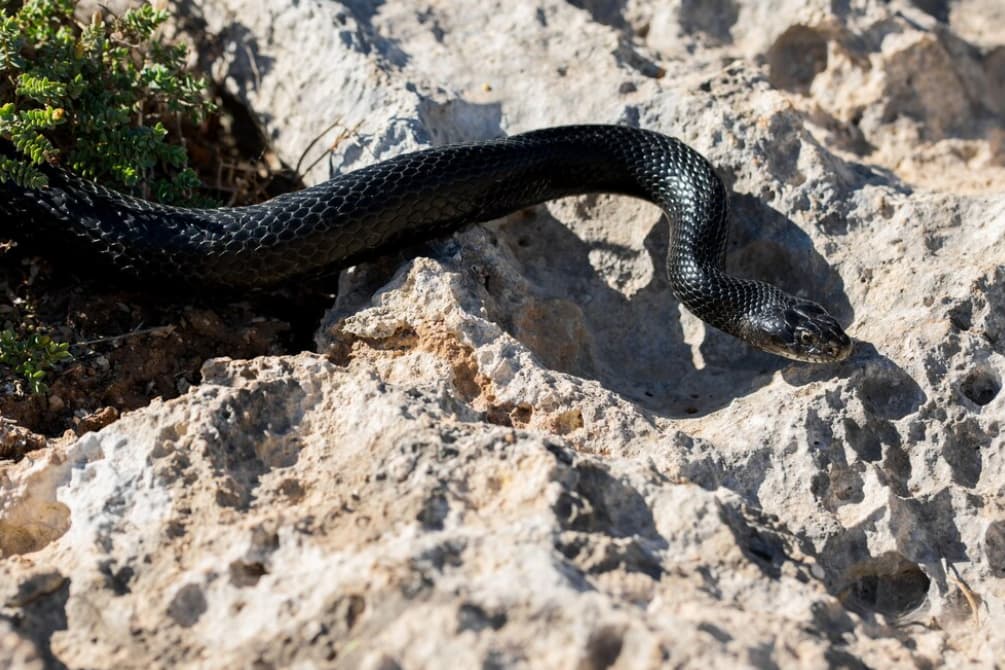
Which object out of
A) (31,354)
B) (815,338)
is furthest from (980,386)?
(31,354)

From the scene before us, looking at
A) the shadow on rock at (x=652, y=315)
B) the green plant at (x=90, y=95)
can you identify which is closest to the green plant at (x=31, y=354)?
the green plant at (x=90, y=95)

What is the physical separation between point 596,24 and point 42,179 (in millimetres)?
3257

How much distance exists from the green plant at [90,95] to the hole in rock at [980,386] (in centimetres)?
372

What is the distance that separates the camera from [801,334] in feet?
15.0

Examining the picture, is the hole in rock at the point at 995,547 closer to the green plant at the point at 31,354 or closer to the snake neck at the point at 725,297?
the snake neck at the point at 725,297

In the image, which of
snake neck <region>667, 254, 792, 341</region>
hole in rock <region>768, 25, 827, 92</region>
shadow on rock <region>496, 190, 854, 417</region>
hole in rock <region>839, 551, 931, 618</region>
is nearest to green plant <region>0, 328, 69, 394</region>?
shadow on rock <region>496, 190, 854, 417</region>

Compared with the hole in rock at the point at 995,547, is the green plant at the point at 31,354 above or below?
below

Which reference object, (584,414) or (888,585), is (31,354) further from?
(888,585)

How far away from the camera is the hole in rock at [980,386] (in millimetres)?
4352

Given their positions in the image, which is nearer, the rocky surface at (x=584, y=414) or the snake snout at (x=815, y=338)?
the rocky surface at (x=584, y=414)

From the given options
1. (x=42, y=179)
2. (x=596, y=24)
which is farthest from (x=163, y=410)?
(x=596, y=24)

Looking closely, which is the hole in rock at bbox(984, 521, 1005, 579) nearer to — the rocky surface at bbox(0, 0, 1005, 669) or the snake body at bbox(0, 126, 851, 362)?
the rocky surface at bbox(0, 0, 1005, 669)

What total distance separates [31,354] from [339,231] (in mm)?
1431

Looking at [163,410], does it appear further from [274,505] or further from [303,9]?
[303,9]
